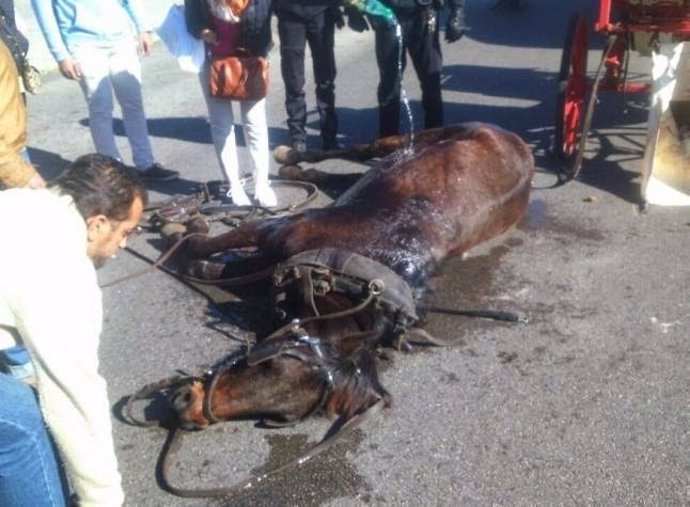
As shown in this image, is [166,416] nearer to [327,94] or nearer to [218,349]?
[218,349]

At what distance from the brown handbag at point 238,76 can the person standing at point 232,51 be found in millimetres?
47

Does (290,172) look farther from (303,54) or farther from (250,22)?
(250,22)

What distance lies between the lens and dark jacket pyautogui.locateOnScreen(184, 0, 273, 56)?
14.7ft

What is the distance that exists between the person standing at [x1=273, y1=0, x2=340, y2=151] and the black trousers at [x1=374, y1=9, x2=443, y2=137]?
0.37 m

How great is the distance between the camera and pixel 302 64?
5.70 meters

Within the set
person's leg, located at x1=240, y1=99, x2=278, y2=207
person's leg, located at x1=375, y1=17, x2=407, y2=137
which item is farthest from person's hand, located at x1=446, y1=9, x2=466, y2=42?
person's leg, located at x1=240, y1=99, x2=278, y2=207

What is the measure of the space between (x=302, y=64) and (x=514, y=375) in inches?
124

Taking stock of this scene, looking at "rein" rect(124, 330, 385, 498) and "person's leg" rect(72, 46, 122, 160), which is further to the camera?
"person's leg" rect(72, 46, 122, 160)

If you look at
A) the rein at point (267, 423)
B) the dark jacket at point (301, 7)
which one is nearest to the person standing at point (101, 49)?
the dark jacket at point (301, 7)

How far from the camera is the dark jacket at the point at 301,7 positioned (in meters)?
5.45

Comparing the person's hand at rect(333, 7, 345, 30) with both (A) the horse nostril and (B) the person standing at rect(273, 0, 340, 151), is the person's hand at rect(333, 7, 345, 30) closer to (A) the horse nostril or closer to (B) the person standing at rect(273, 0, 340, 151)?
(B) the person standing at rect(273, 0, 340, 151)

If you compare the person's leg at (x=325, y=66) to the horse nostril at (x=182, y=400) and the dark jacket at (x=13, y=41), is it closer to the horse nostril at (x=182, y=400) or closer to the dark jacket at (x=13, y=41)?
the dark jacket at (x=13, y=41)

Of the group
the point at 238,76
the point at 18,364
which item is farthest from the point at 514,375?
the point at 238,76

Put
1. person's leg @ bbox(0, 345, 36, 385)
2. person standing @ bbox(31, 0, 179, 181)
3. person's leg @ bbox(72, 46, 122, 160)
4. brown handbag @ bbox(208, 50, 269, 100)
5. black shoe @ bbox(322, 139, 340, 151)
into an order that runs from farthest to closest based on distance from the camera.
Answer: black shoe @ bbox(322, 139, 340, 151), person's leg @ bbox(72, 46, 122, 160), person standing @ bbox(31, 0, 179, 181), brown handbag @ bbox(208, 50, 269, 100), person's leg @ bbox(0, 345, 36, 385)
